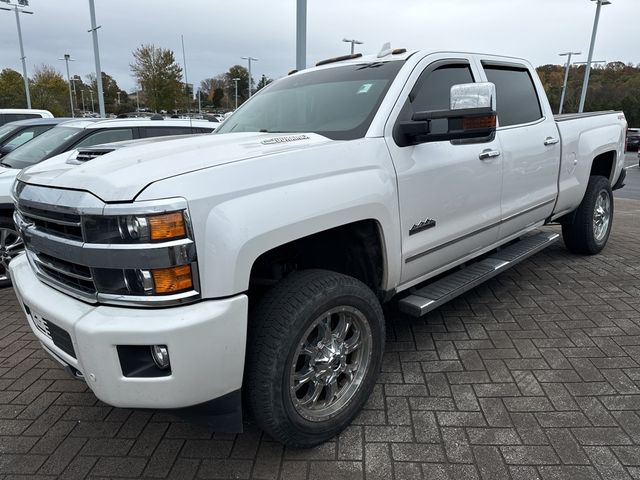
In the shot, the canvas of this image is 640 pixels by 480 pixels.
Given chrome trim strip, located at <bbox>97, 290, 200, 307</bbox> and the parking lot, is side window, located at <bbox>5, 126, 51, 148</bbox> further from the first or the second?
chrome trim strip, located at <bbox>97, 290, 200, 307</bbox>

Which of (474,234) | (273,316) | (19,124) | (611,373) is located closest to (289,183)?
(273,316)

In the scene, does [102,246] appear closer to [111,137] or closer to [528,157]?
[528,157]

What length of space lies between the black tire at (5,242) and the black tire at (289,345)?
3809mm

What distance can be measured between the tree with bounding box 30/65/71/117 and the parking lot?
39683mm

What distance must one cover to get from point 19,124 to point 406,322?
290 inches

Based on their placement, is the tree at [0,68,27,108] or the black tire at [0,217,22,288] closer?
the black tire at [0,217,22,288]

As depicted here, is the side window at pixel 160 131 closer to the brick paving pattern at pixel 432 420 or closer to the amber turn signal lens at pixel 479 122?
the brick paving pattern at pixel 432 420

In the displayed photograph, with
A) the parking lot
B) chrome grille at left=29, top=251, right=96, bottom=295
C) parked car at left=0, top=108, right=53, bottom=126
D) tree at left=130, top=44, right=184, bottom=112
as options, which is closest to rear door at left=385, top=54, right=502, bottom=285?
the parking lot

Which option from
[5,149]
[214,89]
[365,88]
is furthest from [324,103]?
[214,89]

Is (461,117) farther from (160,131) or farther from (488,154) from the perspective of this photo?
(160,131)

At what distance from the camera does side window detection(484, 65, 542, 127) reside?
3869 mm

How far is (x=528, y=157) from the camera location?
388cm

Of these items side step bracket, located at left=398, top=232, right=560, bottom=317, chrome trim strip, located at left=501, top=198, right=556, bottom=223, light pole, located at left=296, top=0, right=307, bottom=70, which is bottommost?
side step bracket, located at left=398, top=232, right=560, bottom=317

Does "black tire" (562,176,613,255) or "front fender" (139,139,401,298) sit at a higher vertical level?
"front fender" (139,139,401,298)
